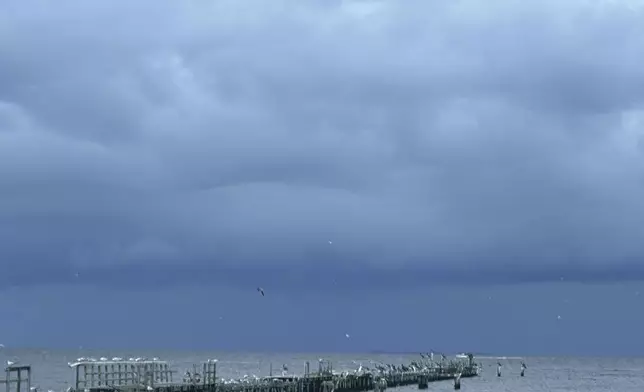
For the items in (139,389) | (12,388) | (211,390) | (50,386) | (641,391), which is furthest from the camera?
(641,391)

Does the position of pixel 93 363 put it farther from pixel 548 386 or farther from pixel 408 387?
pixel 548 386

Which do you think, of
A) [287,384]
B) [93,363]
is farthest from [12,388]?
[93,363]

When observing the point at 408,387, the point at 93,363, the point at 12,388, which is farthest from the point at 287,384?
the point at 408,387

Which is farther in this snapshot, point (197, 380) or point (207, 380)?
point (207, 380)

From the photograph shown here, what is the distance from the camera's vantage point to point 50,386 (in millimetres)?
124688

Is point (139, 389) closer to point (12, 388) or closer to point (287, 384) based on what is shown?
point (287, 384)

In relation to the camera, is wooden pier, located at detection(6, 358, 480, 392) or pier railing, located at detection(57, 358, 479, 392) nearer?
wooden pier, located at detection(6, 358, 480, 392)

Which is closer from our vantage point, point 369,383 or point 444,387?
point 369,383

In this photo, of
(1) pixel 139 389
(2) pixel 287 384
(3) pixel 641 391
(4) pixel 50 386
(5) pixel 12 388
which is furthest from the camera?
(3) pixel 641 391

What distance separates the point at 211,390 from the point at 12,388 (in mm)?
43597

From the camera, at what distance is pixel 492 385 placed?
5989 inches

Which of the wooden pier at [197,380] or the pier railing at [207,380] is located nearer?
the wooden pier at [197,380]

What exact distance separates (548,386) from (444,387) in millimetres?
19911

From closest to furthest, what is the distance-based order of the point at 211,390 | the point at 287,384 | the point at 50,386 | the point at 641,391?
1. the point at 211,390
2. the point at 287,384
3. the point at 50,386
4. the point at 641,391
